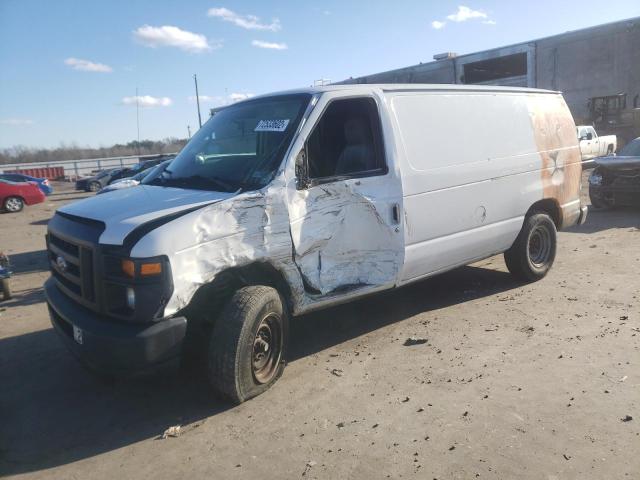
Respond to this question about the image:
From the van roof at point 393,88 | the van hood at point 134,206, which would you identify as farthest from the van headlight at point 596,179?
the van hood at point 134,206

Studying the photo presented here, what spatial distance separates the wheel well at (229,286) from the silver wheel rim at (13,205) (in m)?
18.2

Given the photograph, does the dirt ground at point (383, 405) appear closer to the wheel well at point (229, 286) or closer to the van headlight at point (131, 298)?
the wheel well at point (229, 286)

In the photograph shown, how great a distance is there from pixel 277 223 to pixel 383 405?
58.6 inches

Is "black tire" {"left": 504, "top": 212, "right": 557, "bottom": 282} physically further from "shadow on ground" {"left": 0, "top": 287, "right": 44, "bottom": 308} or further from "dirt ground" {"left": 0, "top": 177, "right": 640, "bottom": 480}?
"shadow on ground" {"left": 0, "top": 287, "right": 44, "bottom": 308}

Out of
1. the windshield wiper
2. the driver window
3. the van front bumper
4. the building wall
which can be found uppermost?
the building wall

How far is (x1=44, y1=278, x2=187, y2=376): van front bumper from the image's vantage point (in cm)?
311

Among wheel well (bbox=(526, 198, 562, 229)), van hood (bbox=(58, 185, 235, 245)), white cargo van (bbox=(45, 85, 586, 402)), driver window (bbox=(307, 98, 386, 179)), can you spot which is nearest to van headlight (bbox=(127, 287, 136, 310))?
white cargo van (bbox=(45, 85, 586, 402))

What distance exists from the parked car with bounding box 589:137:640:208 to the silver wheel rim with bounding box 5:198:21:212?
18639 millimetres

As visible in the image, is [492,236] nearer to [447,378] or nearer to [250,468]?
[447,378]

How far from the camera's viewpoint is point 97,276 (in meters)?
3.25

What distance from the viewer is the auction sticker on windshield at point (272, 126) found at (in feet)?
13.3

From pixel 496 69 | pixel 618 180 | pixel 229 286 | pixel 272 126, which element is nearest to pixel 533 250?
pixel 272 126

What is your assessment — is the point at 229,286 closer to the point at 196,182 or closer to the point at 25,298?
the point at 196,182

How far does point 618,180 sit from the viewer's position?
10.6m
